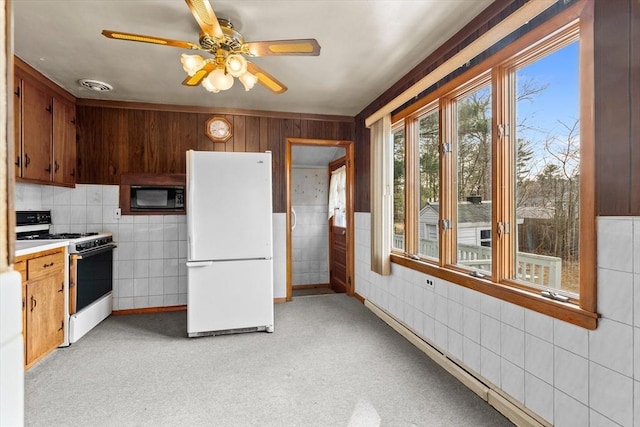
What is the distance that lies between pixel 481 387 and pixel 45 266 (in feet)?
10.7

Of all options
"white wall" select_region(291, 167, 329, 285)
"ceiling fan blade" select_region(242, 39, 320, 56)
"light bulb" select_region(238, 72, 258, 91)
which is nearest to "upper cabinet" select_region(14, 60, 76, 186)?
"light bulb" select_region(238, 72, 258, 91)

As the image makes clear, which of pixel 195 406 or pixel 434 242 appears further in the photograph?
pixel 434 242

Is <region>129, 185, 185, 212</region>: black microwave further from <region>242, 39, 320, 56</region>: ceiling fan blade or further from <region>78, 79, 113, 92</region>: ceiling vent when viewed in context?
<region>242, 39, 320, 56</region>: ceiling fan blade

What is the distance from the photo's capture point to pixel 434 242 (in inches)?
114

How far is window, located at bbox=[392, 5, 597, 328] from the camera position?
1.65 meters

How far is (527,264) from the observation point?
6.43ft

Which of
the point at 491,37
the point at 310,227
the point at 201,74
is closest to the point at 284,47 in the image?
the point at 201,74

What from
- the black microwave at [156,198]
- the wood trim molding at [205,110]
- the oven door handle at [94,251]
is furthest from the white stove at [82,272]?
the wood trim molding at [205,110]

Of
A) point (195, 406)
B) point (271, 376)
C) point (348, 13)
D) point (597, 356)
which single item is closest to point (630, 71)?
point (597, 356)

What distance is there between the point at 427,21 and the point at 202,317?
2.98 meters

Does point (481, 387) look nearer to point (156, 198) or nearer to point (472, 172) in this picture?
point (472, 172)

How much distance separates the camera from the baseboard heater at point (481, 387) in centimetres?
180

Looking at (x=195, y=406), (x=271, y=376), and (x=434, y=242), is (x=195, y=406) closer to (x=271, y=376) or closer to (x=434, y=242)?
(x=271, y=376)

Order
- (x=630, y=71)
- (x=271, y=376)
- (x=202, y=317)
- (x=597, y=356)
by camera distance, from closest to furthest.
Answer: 1. (x=630, y=71)
2. (x=597, y=356)
3. (x=271, y=376)
4. (x=202, y=317)
